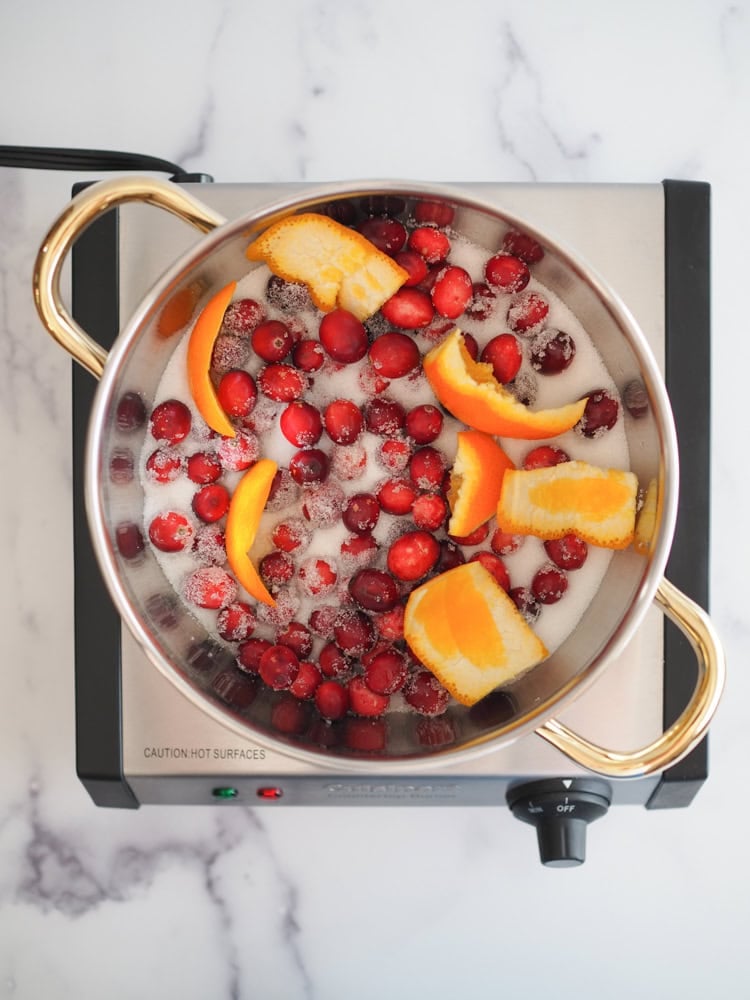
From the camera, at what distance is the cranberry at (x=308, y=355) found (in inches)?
35.9

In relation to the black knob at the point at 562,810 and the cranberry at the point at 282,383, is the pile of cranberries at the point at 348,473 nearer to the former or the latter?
the cranberry at the point at 282,383

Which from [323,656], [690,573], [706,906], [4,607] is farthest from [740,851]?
[4,607]

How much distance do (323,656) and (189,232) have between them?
0.44 metres

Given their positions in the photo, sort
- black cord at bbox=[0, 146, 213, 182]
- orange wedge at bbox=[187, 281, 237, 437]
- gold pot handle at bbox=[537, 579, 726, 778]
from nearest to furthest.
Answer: gold pot handle at bbox=[537, 579, 726, 778] → orange wedge at bbox=[187, 281, 237, 437] → black cord at bbox=[0, 146, 213, 182]

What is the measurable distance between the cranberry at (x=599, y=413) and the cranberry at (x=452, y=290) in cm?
15

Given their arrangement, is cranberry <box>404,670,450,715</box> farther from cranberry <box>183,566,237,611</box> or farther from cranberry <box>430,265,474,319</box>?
cranberry <box>430,265,474,319</box>

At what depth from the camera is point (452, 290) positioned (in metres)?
0.90

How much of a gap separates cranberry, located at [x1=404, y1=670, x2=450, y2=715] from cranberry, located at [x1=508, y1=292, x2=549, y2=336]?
350 mm

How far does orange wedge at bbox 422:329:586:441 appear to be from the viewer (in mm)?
849

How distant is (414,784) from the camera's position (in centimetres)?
91

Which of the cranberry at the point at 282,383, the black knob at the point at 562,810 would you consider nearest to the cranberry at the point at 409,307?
the cranberry at the point at 282,383

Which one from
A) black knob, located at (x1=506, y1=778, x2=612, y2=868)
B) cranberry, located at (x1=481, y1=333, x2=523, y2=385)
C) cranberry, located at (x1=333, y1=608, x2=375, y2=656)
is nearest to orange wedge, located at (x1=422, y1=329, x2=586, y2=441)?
cranberry, located at (x1=481, y1=333, x2=523, y2=385)

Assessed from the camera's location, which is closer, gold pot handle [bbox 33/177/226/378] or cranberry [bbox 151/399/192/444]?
gold pot handle [bbox 33/177/226/378]

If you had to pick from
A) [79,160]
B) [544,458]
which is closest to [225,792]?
[544,458]
